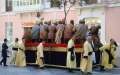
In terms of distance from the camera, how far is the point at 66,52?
72.5 feet

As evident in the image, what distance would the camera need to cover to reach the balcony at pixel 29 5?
39.0 metres

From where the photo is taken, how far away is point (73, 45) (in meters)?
21.1

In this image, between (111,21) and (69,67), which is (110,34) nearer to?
(111,21)

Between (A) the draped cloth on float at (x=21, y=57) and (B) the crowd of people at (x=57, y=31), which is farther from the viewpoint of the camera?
(A) the draped cloth on float at (x=21, y=57)

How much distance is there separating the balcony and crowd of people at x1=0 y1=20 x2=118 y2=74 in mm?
14438

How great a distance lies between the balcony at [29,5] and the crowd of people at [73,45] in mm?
14438

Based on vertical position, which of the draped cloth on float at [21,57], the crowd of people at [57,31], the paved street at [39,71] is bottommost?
the paved street at [39,71]

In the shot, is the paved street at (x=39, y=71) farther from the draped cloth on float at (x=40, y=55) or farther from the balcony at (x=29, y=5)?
the balcony at (x=29, y=5)

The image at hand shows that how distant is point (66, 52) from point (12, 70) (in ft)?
9.05

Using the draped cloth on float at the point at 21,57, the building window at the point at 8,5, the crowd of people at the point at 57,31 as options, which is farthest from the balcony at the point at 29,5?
the crowd of people at the point at 57,31

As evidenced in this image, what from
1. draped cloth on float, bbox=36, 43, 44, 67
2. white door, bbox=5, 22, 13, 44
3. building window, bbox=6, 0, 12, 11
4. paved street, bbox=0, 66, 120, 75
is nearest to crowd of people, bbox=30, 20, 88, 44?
draped cloth on float, bbox=36, 43, 44, 67

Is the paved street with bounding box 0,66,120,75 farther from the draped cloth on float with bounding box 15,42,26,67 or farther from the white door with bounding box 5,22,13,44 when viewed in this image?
the white door with bounding box 5,22,13,44

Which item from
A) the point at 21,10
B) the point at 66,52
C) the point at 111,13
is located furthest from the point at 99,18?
the point at 66,52

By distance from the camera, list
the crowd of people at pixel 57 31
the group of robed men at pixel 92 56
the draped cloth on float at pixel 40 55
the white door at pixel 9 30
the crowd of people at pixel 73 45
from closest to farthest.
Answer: the group of robed men at pixel 92 56 < the crowd of people at pixel 73 45 < the crowd of people at pixel 57 31 < the draped cloth on float at pixel 40 55 < the white door at pixel 9 30
